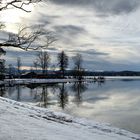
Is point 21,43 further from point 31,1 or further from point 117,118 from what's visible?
point 117,118

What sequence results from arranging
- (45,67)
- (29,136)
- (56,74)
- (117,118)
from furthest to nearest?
(56,74) < (45,67) < (117,118) < (29,136)

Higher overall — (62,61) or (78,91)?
(62,61)

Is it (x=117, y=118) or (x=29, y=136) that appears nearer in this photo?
(x=29, y=136)

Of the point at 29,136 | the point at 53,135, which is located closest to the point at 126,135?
the point at 53,135

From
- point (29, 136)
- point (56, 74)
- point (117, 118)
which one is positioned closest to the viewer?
point (29, 136)

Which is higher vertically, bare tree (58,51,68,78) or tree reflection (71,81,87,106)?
bare tree (58,51,68,78)

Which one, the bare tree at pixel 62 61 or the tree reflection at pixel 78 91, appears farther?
the bare tree at pixel 62 61

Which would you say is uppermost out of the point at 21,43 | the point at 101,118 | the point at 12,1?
the point at 12,1

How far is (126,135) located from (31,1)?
8.86 m

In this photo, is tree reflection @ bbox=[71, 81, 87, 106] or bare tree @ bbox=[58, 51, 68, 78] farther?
bare tree @ bbox=[58, 51, 68, 78]

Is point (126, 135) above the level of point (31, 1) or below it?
below

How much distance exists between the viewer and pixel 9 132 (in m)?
12.2

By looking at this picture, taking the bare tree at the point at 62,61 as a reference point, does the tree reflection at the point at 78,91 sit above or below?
below

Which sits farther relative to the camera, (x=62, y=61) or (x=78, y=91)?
(x=62, y=61)
